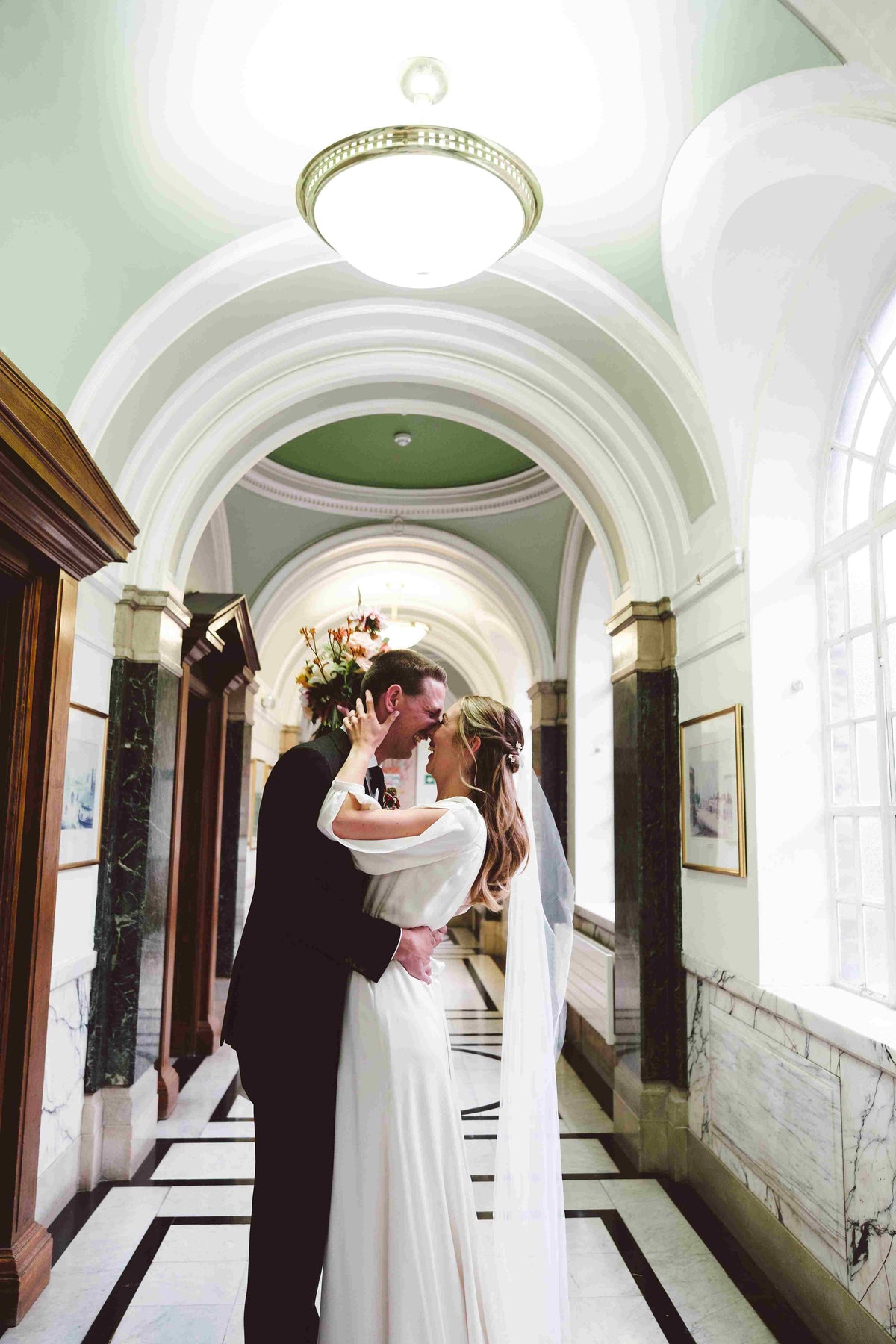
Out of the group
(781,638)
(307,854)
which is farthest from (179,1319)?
(781,638)

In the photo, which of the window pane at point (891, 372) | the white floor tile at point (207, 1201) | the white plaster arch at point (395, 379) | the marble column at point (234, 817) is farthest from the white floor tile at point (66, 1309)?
the marble column at point (234, 817)

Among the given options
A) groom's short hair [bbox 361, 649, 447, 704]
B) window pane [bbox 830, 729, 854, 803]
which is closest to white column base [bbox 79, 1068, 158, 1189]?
groom's short hair [bbox 361, 649, 447, 704]

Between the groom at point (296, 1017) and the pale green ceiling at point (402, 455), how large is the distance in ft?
19.9

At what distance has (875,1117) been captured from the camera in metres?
3.07

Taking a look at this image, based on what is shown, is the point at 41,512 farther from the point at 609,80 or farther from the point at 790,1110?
the point at 790,1110

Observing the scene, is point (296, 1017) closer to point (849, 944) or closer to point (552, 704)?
point (849, 944)

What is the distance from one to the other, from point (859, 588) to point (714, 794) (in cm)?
120

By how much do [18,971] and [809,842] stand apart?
125 inches

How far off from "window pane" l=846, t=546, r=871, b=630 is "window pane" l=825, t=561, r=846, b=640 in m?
0.07

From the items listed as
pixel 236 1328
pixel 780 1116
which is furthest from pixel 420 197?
pixel 236 1328

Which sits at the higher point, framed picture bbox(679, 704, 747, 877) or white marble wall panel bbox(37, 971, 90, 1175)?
framed picture bbox(679, 704, 747, 877)

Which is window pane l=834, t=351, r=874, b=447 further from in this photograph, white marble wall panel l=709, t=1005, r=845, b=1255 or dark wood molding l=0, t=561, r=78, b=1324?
dark wood molding l=0, t=561, r=78, b=1324

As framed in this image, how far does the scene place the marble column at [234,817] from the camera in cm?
848

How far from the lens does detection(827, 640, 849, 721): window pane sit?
4098mm
